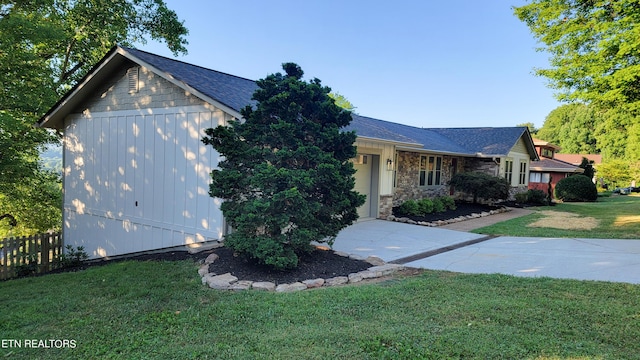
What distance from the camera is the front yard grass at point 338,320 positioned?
10.2ft

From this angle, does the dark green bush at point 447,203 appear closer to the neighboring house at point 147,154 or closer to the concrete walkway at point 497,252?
the neighboring house at point 147,154

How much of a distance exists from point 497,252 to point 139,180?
869cm

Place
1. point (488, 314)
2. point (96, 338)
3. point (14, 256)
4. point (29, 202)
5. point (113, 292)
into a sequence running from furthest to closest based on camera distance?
1. point (29, 202)
2. point (14, 256)
3. point (113, 292)
4. point (488, 314)
5. point (96, 338)

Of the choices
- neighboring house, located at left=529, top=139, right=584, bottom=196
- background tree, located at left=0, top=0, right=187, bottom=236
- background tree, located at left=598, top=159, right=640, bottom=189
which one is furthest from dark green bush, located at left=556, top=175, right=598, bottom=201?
background tree, located at left=0, top=0, right=187, bottom=236

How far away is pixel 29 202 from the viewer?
48.4ft

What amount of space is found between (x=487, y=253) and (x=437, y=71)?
16.2 m

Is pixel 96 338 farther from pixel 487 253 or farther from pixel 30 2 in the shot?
pixel 30 2

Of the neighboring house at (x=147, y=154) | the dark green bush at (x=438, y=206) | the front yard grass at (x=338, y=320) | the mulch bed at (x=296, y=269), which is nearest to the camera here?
the front yard grass at (x=338, y=320)

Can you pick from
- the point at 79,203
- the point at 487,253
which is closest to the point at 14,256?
the point at 79,203

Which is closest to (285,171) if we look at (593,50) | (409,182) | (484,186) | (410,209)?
(410,209)

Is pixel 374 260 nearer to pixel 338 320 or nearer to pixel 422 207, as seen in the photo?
pixel 338 320

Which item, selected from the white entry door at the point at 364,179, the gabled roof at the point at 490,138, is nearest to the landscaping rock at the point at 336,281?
the white entry door at the point at 364,179

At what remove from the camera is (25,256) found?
29.5ft

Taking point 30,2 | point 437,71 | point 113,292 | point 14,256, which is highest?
point 437,71
